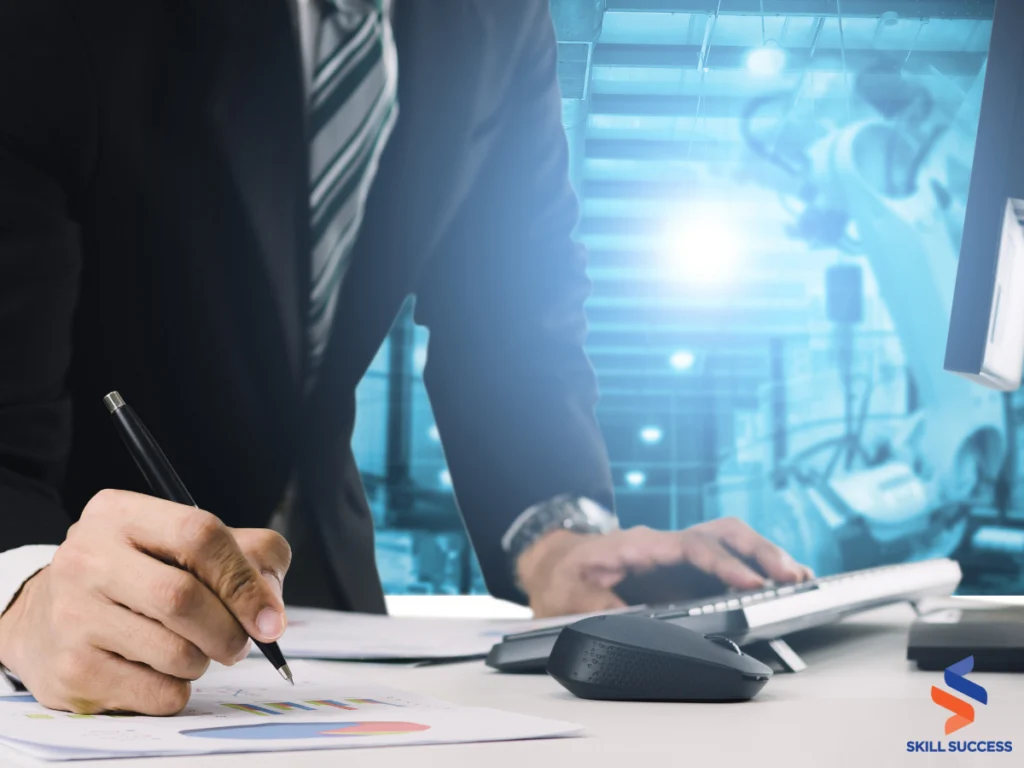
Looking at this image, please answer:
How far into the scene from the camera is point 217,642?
0.35m

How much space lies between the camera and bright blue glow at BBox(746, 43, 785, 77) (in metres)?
5.42

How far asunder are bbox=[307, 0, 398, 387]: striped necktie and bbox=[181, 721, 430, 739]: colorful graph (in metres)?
0.64

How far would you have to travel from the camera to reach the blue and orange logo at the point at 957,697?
1.17 feet

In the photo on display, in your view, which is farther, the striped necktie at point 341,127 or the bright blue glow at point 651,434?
the bright blue glow at point 651,434

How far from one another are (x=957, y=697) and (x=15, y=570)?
1.50ft

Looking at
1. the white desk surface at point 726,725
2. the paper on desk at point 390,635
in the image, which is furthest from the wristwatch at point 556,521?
the white desk surface at point 726,725

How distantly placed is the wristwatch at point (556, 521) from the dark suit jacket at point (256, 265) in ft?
0.07

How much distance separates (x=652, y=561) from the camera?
0.73m

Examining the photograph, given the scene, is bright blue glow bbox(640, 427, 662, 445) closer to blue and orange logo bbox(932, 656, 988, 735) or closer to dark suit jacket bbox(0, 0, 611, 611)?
dark suit jacket bbox(0, 0, 611, 611)

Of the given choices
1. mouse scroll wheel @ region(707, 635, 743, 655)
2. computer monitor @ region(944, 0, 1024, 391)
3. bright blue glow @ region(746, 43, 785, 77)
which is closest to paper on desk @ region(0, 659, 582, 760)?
mouse scroll wheel @ region(707, 635, 743, 655)

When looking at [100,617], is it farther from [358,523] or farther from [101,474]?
[358,523]

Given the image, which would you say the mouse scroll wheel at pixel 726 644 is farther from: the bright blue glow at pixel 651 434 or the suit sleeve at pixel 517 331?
the bright blue glow at pixel 651 434

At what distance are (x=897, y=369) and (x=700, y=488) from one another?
1.51 metres

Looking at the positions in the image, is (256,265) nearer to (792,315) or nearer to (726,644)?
(726,644)
